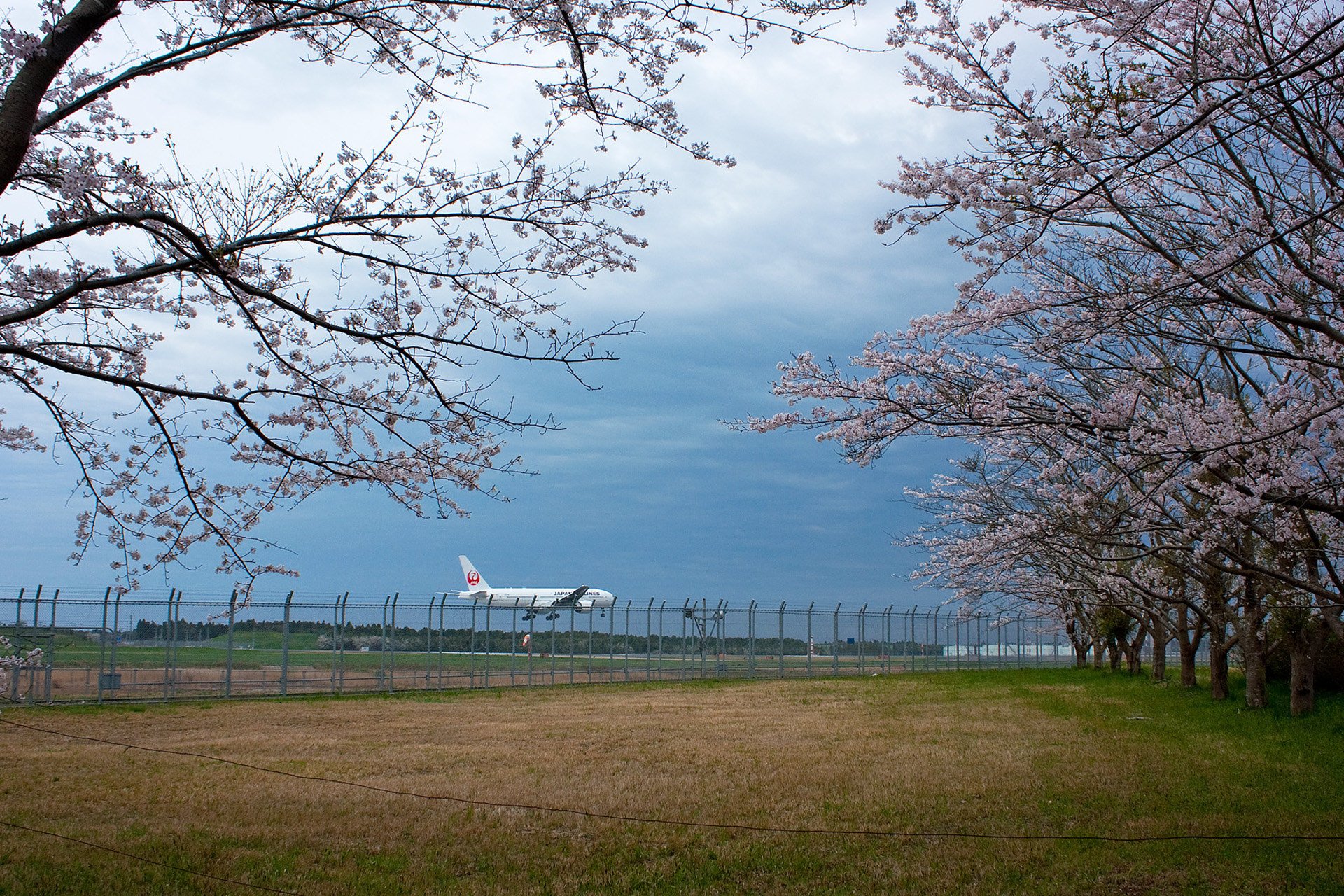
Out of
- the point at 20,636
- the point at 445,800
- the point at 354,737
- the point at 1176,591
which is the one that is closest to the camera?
the point at 445,800

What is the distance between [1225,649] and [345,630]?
17.1 m

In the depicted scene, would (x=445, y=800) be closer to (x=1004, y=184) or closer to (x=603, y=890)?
(x=603, y=890)

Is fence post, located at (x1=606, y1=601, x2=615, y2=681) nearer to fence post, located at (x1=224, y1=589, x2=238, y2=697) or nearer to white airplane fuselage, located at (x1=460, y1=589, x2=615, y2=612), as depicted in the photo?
fence post, located at (x1=224, y1=589, x2=238, y2=697)

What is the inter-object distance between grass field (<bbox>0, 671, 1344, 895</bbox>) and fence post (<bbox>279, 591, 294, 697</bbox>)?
4074mm

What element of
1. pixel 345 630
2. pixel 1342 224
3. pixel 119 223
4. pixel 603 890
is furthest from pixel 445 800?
pixel 345 630

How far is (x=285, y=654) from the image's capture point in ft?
62.1

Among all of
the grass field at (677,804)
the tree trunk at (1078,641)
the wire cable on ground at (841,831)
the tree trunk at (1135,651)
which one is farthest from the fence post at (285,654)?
the tree trunk at (1078,641)

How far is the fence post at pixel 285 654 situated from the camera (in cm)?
1894

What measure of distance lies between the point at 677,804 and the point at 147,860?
373cm

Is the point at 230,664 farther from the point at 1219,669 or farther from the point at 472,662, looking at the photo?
the point at 1219,669

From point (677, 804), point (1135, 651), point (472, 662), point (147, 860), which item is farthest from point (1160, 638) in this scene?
point (147, 860)

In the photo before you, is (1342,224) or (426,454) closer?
(1342,224)

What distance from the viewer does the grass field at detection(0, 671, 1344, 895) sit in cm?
543

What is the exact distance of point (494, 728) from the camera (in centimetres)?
1338
